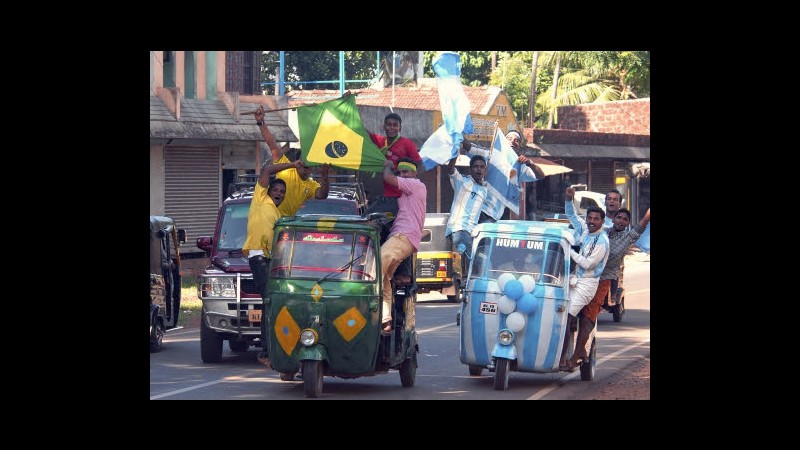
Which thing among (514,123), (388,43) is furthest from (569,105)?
(388,43)

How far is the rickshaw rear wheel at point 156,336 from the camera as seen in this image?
16.8m

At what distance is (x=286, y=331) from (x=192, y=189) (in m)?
21.3

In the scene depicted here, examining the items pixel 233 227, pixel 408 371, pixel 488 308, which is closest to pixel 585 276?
pixel 488 308

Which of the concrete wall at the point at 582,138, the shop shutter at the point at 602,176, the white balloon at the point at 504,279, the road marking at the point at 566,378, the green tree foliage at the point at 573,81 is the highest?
the green tree foliage at the point at 573,81

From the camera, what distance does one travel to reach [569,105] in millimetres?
54469

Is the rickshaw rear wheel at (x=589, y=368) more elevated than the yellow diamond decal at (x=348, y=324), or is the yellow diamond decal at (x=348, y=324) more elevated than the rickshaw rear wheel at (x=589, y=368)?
the yellow diamond decal at (x=348, y=324)

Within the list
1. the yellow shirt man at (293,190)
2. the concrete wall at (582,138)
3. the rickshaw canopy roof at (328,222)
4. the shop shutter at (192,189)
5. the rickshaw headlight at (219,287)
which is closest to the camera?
the rickshaw canopy roof at (328,222)

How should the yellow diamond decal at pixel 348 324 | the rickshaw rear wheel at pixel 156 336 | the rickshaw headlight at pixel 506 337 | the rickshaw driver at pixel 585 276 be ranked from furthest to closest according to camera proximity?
the rickshaw rear wheel at pixel 156 336 < the rickshaw driver at pixel 585 276 < the rickshaw headlight at pixel 506 337 < the yellow diamond decal at pixel 348 324

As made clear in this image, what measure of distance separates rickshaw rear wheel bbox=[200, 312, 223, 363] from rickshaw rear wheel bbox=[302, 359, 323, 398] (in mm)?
3804

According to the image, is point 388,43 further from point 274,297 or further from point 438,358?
point 438,358

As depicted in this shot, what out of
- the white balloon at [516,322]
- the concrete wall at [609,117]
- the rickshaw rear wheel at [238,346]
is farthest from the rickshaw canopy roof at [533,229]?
the concrete wall at [609,117]

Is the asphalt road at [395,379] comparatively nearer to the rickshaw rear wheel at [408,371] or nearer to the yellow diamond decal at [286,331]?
the rickshaw rear wheel at [408,371]

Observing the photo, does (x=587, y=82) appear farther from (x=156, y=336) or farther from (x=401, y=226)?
(x=401, y=226)

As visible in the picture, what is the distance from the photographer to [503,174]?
17.2 meters
